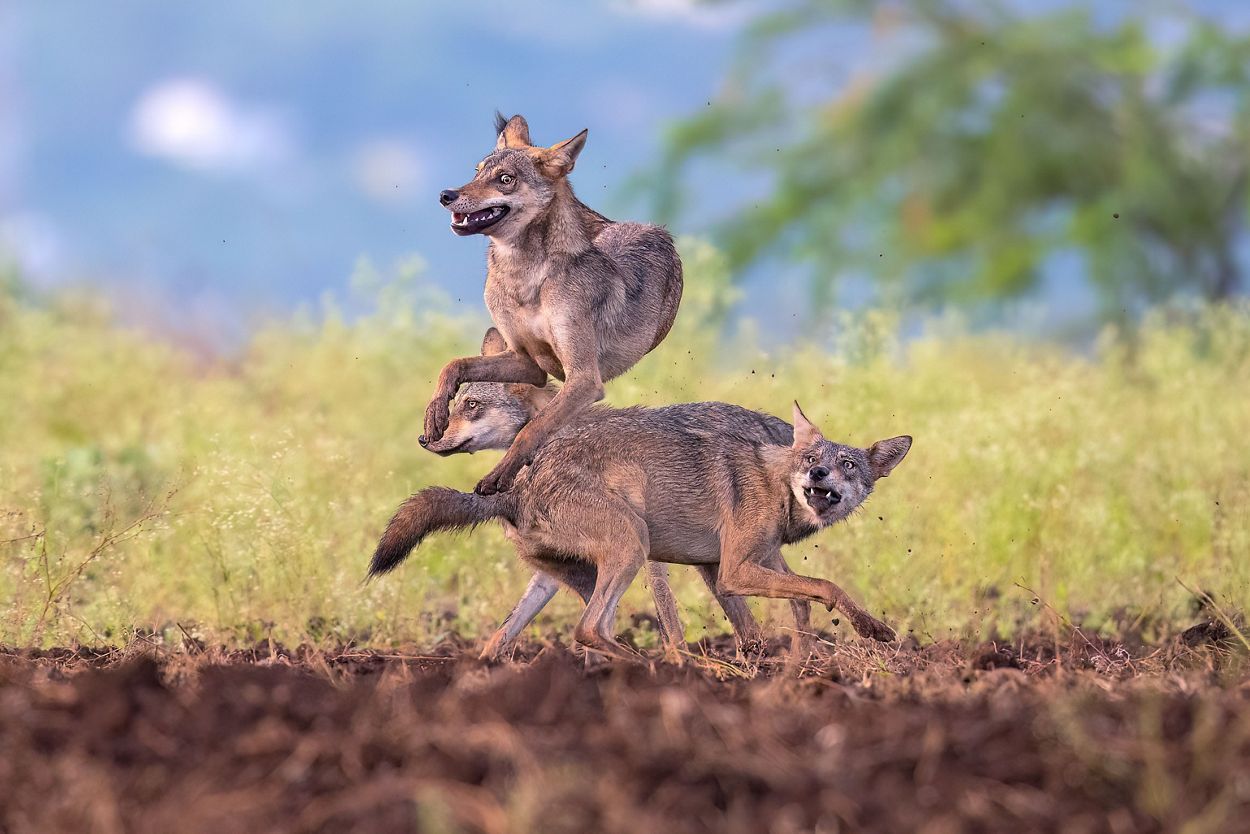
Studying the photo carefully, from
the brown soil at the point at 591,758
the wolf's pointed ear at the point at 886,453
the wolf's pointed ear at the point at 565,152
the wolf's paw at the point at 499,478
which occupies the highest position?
the wolf's pointed ear at the point at 565,152

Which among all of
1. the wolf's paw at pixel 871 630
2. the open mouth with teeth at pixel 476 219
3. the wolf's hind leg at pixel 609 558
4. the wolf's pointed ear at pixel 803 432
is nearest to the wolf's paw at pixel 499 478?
the wolf's hind leg at pixel 609 558

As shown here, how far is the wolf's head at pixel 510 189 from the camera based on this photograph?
6805mm

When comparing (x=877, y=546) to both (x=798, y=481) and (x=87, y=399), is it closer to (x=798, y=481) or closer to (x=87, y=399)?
(x=798, y=481)

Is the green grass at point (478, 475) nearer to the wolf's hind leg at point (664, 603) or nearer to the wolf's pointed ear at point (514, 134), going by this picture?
the wolf's hind leg at point (664, 603)

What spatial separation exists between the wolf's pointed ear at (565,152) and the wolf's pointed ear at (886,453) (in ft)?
6.64

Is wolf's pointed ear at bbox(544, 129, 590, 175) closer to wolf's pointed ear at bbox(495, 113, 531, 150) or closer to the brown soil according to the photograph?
wolf's pointed ear at bbox(495, 113, 531, 150)

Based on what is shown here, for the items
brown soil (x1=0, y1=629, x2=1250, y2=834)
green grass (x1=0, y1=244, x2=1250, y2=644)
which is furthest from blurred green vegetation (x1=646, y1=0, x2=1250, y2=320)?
brown soil (x1=0, y1=629, x2=1250, y2=834)

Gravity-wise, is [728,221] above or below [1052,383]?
above

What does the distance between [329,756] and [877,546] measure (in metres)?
5.57

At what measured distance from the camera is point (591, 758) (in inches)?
135

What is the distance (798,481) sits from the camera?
23.1 ft

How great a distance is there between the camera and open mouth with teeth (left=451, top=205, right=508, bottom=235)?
677 cm

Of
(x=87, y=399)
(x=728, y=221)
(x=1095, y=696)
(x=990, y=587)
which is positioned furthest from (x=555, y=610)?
(x=728, y=221)

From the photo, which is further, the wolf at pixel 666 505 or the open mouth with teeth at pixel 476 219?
the open mouth with teeth at pixel 476 219
